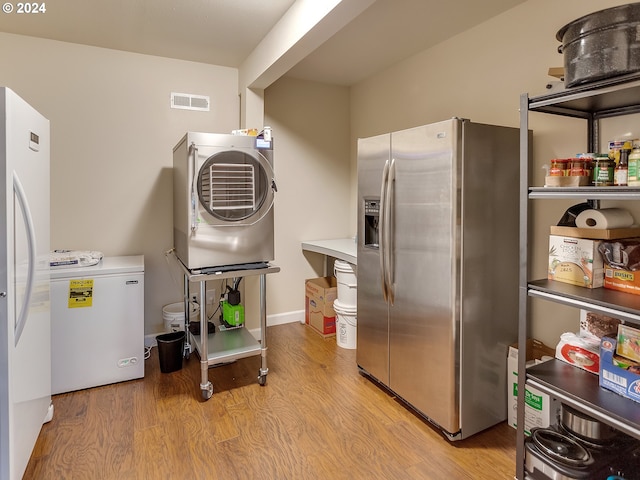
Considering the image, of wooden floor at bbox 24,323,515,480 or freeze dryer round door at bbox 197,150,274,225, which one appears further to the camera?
freeze dryer round door at bbox 197,150,274,225

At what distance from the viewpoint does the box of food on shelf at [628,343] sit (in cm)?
159

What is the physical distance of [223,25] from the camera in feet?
8.98

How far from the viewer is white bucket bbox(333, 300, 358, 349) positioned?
338 centimetres

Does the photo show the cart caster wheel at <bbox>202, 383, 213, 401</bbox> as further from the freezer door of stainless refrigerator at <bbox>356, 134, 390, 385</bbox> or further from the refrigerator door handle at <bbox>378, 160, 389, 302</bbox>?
the refrigerator door handle at <bbox>378, 160, 389, 302</bbox>

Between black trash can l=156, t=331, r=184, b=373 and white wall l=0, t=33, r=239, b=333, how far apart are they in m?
0.60

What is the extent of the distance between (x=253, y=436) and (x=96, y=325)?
1368mm

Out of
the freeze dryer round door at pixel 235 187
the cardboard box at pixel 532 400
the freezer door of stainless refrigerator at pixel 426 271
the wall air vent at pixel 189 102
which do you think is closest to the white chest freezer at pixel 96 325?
the freeze dryer round door at pixel 235 187

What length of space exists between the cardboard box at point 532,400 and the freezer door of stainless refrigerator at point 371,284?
0.74m

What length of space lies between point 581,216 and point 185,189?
2238 millimetres

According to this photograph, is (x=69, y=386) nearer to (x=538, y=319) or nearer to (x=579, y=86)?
(x=538, y=319)

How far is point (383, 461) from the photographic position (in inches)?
79.0

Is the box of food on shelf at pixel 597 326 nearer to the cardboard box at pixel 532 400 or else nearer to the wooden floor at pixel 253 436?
the cardboard box at pixel 532 400

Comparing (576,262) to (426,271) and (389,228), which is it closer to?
(426,271)

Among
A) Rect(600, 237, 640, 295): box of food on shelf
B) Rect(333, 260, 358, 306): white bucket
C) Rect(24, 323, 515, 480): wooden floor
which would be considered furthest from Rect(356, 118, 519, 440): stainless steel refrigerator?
Rect(333, 260, 358, 306): white bucket
